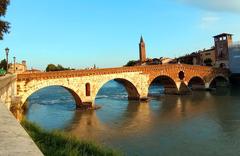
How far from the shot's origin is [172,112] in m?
27.5

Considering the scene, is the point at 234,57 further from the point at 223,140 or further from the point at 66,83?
the point at 223,140

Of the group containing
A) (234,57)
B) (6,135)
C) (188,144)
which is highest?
(234,57)

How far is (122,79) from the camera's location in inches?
1410

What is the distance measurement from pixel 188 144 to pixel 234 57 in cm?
4306

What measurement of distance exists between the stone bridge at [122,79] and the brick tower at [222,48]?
4.55 meters

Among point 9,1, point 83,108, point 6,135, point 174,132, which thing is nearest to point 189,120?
point 174,132

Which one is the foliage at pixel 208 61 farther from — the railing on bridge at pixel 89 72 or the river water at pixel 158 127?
the river water at pixel 158 127

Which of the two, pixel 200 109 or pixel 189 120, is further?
pixel 200 109

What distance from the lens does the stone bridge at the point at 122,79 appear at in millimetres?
27312

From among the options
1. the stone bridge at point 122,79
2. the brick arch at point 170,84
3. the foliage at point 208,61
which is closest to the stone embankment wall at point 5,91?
the stone bridge at point 122,79

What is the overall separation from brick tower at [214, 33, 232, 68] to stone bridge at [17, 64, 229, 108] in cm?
455

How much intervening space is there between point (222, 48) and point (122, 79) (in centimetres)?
2821

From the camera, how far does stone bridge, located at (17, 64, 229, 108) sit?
27.3m

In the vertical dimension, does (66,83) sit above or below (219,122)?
above
